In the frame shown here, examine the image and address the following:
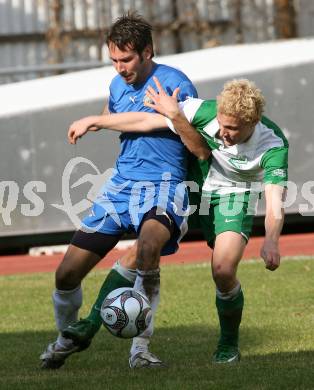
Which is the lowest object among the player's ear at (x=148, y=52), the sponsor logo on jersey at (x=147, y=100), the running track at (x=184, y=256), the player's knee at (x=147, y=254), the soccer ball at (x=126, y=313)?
the running track at (x=184, y=256)

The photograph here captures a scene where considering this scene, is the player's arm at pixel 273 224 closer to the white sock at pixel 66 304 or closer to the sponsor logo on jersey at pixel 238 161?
the sponsor logo on jersey at pixel 238 161

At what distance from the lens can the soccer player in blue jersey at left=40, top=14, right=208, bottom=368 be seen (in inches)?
300

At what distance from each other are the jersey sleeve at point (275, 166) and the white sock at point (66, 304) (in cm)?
145

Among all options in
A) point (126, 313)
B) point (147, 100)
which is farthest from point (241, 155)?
point (126, 313)

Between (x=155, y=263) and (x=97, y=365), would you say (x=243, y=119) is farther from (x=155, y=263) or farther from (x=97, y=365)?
(x=97, y=365)

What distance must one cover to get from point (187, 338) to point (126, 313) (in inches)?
77.4

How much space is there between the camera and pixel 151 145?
25.4ft

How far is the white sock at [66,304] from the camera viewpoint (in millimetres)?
7848

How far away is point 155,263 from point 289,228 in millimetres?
11198

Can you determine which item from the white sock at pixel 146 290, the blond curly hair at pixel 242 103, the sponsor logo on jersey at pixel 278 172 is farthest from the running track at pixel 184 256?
the blond curly hair at pixel 242 103

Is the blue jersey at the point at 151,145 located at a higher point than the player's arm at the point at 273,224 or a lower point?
higher

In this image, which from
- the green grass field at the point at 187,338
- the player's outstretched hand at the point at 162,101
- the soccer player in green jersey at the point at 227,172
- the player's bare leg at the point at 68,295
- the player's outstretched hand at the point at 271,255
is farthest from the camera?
the player's bare leg at the point at 68,295

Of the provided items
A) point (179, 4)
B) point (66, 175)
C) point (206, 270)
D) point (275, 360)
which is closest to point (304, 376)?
point (275, 360)

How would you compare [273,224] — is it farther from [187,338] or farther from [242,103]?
[187,338]
